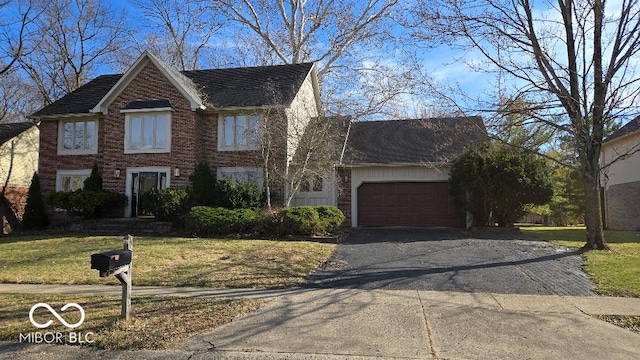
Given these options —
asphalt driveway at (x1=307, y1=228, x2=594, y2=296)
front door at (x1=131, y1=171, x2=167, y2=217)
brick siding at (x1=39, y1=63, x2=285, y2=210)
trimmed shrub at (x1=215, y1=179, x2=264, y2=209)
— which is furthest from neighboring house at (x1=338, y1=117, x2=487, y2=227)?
front door at (x1=131, y1=171, x2=167, y2=217)

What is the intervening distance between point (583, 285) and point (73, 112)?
67.1 feet

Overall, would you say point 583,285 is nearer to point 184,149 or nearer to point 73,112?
point 184,149

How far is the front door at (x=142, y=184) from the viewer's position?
61.5 feet

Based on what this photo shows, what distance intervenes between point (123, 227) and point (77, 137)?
6.26m

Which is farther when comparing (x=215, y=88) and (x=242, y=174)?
(x=215, y=88)

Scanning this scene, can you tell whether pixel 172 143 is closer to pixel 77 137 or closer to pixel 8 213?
pixel 77 137

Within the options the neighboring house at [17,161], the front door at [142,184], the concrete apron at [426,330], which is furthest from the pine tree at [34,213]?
the concrete apron at [426,330]

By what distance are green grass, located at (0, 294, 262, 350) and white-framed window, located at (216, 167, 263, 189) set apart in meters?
10.9

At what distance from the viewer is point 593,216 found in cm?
1288

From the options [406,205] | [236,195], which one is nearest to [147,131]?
[236,195]

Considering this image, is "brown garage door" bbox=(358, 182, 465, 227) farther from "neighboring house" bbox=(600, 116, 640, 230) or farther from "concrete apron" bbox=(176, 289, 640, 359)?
"concrete apron" bbox=(176, 289, 640, 359)

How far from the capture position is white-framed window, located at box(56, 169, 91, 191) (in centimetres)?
1995

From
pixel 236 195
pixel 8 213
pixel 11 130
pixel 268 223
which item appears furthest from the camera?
pixel 11 130

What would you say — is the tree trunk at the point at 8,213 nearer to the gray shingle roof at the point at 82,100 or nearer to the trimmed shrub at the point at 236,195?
the gray shingle roof at the point at 82,100
